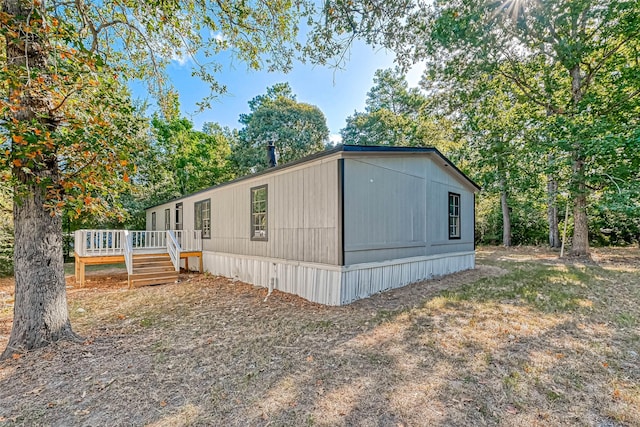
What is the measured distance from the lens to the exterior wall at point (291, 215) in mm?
5871

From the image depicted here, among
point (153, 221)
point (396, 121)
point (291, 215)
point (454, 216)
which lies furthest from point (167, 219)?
point (396, 121)

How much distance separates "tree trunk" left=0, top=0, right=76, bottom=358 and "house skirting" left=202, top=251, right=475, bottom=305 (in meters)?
3.73

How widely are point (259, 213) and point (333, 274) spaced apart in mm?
3138

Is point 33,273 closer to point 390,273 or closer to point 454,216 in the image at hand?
point 390,273

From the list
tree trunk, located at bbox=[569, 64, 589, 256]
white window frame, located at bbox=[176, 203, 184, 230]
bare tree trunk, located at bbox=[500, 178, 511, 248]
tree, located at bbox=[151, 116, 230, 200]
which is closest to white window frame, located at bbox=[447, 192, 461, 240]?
tree trunk, located at bbox=[569, 64, 589, 256]

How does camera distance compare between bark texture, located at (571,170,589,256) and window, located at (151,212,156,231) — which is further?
window, located at (151,212,156,231)

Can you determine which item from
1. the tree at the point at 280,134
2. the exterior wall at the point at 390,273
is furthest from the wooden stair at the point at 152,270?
the tree at the point at 280,134

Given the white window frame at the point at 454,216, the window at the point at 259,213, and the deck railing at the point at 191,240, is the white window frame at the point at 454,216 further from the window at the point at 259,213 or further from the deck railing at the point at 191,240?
the deck railing at the point at 191,240

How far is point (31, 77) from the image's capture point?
130 inches

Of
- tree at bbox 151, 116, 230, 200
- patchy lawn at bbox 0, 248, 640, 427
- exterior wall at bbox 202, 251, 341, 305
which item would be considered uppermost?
tree at bbox 151, 116, 230, 200

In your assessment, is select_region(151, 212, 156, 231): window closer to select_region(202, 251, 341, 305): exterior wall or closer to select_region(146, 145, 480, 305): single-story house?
select_region(146, 145, 480, 305): single-story house

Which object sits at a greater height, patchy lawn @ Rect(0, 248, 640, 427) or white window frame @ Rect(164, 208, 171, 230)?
white window frame @ Rect(164, 208, 171, 230)

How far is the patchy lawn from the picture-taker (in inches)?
98.0

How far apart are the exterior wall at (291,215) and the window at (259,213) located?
15 cm
